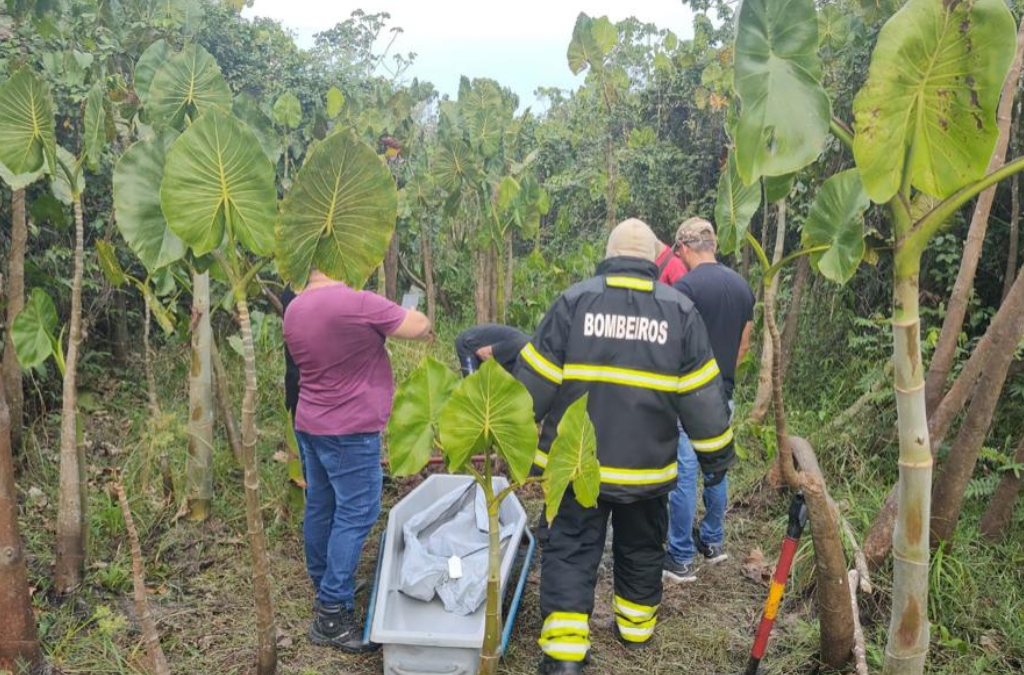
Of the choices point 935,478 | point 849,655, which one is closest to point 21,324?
point 849,655

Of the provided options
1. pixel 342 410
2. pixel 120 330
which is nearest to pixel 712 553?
pixel 342 410

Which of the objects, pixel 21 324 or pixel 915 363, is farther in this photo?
pixel 21 324

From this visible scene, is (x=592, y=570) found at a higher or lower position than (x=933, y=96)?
lower

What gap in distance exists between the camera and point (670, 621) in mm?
3334

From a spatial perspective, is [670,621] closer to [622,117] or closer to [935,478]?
[935,478]

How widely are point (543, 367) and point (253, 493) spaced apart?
1.13 m

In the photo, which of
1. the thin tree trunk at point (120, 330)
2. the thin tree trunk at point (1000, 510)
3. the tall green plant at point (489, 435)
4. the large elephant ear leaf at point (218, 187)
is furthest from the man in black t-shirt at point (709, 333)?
the thin tree trunk at point (120, 330)

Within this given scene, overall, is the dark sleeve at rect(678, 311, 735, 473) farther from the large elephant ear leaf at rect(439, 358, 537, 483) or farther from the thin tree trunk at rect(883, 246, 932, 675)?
the thin tree trunk at rect(883, 246, 932, 675)

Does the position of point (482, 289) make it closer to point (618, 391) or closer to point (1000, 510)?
point (618, 391)

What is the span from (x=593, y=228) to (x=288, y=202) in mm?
8260

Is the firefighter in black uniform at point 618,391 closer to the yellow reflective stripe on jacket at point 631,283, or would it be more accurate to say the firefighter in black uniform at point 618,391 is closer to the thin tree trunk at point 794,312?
the yellow reflective stripe on jacket at point 631,283

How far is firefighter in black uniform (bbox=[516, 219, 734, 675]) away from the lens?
282cm

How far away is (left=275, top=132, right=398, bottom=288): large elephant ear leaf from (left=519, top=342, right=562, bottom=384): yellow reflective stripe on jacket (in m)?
0.81

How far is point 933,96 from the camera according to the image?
1521mm
